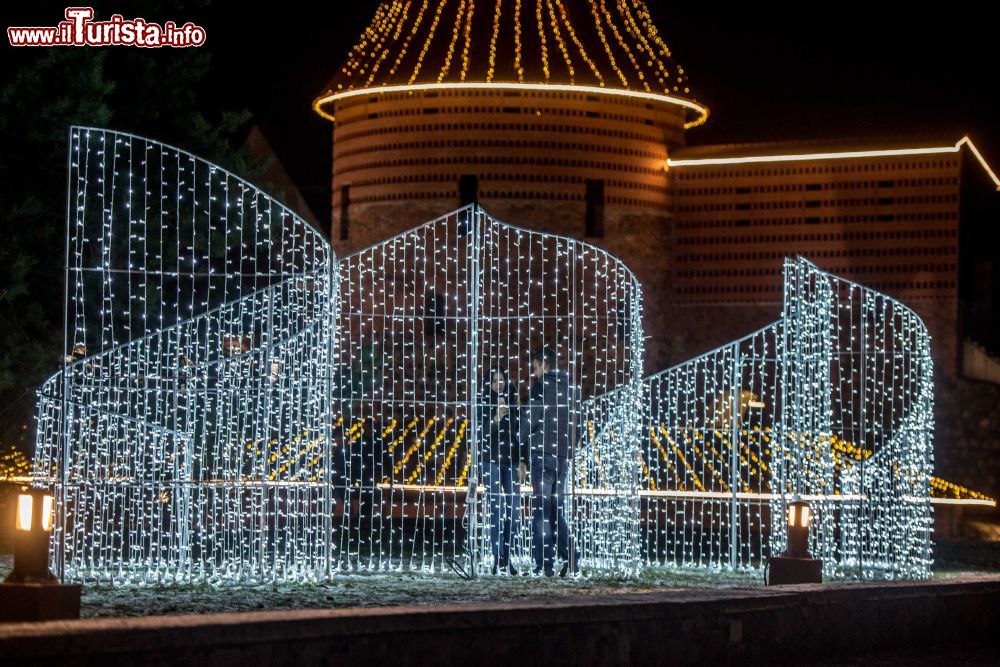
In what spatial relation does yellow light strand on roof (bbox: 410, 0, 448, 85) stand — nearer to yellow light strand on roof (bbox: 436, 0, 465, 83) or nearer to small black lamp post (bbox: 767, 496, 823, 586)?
yellow light strand on roof (bbox: 436, 0, 465, 83)

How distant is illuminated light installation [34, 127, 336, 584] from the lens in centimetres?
1341

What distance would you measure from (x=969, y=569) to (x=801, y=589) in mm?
9244

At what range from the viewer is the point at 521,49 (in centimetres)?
3159

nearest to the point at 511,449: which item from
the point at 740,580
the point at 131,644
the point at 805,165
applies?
the point at 740,580

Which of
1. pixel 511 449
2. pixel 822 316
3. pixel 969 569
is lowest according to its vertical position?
pixel 969 569

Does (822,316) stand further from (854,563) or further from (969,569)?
(969,569)

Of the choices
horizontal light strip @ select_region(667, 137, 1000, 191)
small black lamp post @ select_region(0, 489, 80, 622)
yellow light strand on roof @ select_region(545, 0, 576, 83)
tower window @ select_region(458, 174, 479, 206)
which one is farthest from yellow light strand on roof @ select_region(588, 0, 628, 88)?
small black lamp post @ select_region(0, 489, 80, 622)

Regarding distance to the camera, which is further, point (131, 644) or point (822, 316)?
point (822, 316)

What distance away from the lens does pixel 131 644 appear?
22.4ft

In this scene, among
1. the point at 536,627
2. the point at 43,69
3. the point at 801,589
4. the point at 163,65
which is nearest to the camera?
the point at 536,627

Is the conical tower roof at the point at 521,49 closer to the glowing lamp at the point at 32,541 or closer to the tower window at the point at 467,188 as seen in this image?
the tower window at the point at 467,188

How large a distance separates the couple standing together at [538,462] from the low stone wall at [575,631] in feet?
12.1

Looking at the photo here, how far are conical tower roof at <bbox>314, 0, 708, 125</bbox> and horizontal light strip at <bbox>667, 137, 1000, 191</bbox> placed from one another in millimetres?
1158

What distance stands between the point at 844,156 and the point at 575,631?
23.7 m
